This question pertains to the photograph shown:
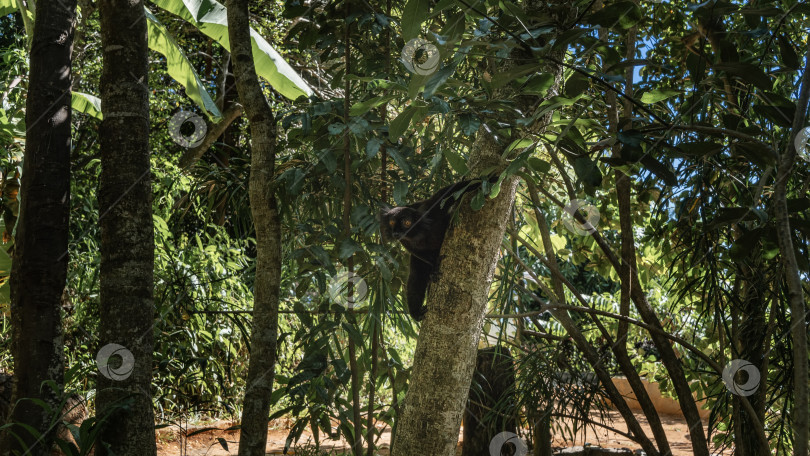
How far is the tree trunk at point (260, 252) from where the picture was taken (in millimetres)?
2010

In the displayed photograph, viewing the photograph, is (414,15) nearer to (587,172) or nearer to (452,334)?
(587,172)

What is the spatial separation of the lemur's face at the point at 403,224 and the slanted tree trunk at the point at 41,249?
3.46 feet

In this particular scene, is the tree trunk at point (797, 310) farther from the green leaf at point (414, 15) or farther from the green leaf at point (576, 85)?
the green leaf at point (414, 15)

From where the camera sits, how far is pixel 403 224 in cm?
225

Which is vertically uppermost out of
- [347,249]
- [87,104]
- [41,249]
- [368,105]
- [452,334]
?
[87,104]

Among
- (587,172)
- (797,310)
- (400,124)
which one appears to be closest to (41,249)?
(400,124)

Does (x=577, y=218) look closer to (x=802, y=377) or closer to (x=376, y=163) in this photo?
(x=376, y=163)

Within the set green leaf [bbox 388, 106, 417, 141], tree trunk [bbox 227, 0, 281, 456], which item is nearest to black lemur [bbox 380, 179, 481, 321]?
tree trunk [bbox 227, 0, 281, 456]

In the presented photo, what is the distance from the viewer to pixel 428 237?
2.21m

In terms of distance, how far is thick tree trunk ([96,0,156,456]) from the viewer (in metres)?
1.69

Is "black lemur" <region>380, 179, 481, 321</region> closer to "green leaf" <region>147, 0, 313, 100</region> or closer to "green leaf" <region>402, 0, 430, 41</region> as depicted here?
"green leaf" <region>402, 0, 430, 41</region>

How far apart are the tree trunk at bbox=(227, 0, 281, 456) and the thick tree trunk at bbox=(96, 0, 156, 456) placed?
338 mm

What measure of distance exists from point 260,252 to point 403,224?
1.70 ft

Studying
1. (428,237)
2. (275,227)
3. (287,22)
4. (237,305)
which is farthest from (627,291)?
(287,22)
